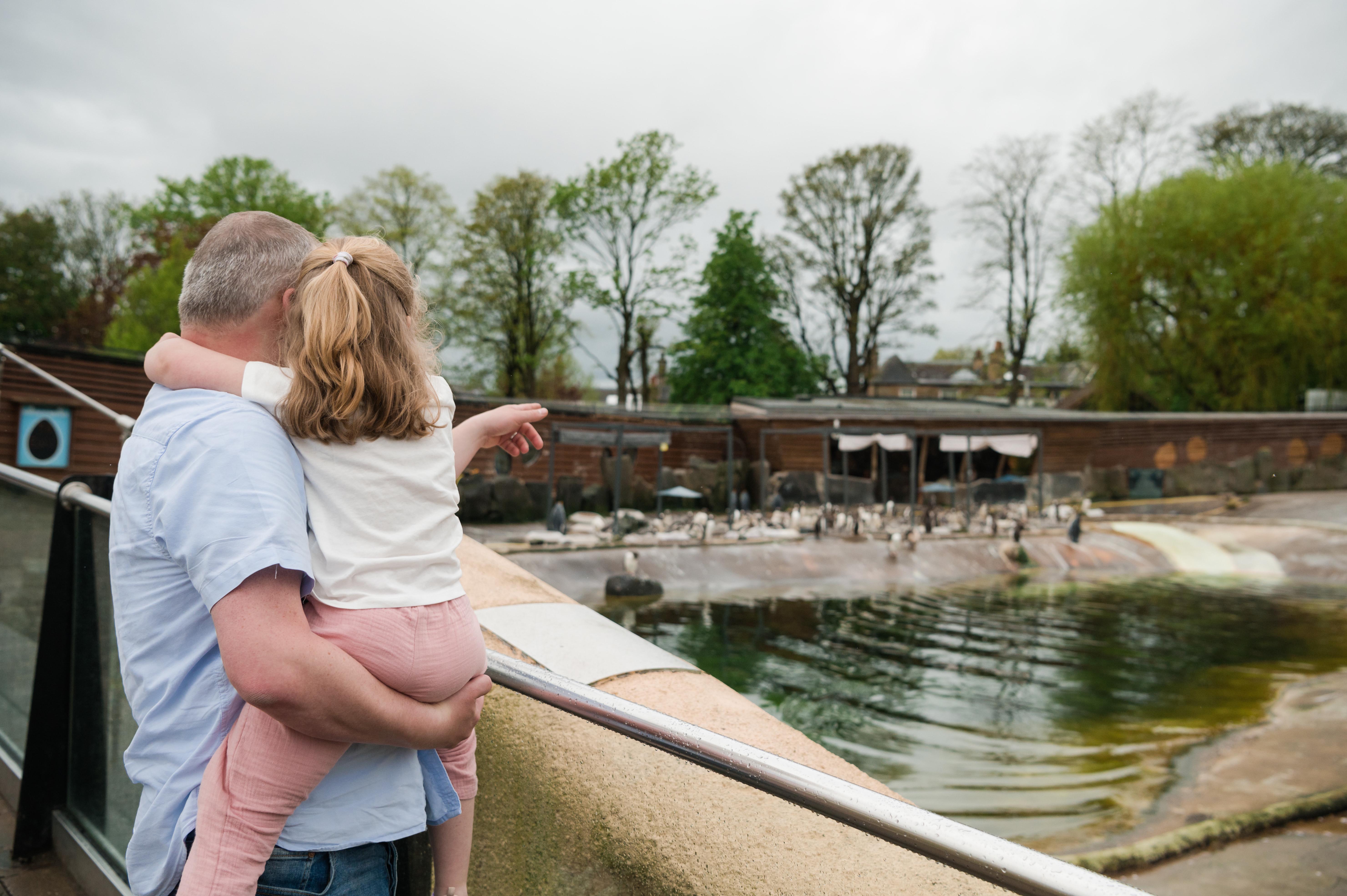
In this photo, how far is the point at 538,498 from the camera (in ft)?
68.9

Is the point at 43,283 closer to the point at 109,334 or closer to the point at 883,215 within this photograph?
the point at 109,334

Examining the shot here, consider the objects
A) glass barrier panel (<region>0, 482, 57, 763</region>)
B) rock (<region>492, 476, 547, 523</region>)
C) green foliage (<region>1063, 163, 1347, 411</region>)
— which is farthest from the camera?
green foliage (<region>1063, 163, 1347, 411</region>)

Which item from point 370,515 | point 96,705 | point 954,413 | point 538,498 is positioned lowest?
point 538,498

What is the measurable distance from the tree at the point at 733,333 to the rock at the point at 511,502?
13.8 m

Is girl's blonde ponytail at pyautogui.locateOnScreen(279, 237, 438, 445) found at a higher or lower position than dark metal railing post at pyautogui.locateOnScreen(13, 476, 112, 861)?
higher

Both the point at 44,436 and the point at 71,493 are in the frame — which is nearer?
the point at 71,493

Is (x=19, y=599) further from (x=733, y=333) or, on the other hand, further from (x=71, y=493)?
(x=733, y=333)

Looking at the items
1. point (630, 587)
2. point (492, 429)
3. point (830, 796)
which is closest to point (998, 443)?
point (630, 587)

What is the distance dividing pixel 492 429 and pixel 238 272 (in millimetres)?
659

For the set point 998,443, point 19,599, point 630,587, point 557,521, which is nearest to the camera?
point 19,599

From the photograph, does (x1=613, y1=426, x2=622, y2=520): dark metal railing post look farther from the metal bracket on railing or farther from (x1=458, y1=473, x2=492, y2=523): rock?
the metal bracket on railing

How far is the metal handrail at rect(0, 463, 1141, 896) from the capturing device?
0.92 meters

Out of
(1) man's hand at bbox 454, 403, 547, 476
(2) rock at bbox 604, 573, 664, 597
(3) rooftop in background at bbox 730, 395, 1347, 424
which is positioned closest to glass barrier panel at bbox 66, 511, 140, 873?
(1) man's hand at bbox 454, 403, 547, 476

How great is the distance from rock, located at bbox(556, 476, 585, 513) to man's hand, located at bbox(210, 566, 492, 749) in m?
20.5
